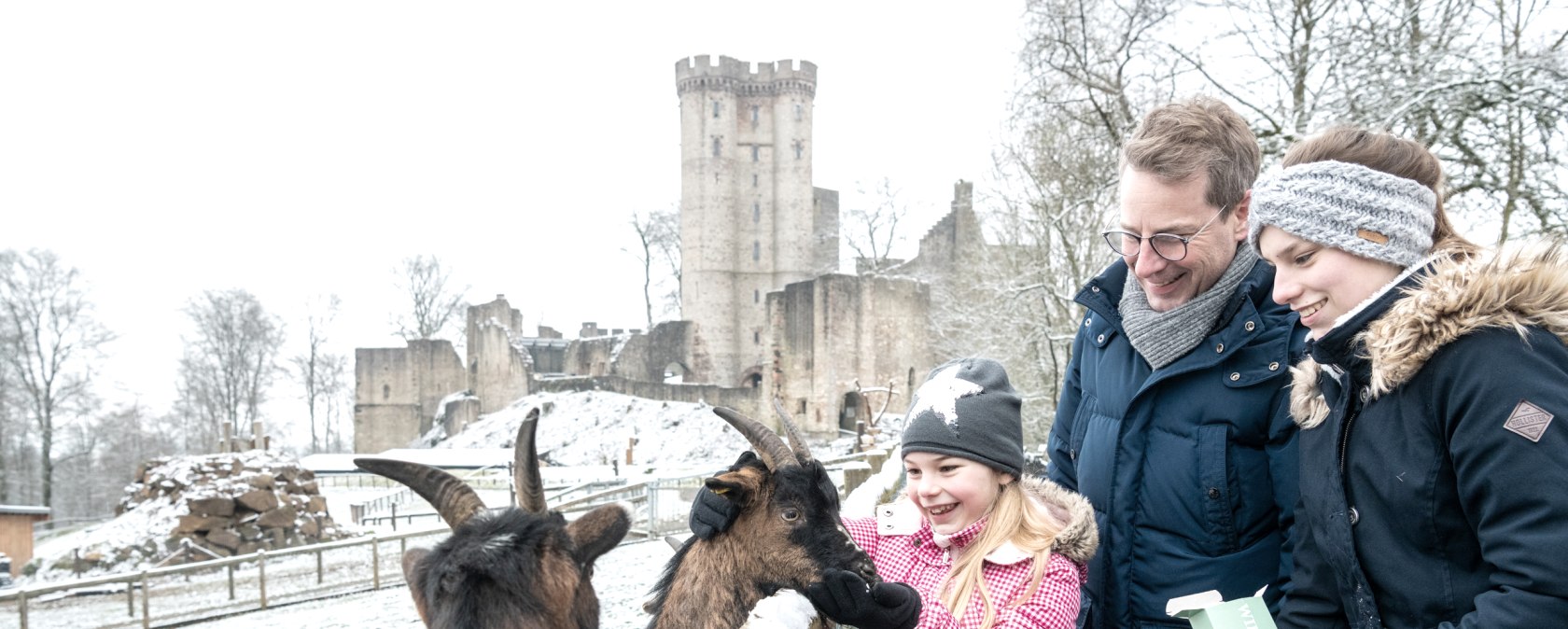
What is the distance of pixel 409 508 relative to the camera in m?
23.2

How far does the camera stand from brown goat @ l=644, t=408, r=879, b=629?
2941 millimetres

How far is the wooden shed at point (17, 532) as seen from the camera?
19.6 m

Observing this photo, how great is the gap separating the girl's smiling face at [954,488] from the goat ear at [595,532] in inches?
36.0

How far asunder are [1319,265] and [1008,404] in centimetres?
102

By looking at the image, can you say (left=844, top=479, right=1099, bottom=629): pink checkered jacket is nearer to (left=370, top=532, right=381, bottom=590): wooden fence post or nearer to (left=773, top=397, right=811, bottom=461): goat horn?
(left=773, top=397, right=811, bottom=461): goat horn

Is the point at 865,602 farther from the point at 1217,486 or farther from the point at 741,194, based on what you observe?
the point at 741,194

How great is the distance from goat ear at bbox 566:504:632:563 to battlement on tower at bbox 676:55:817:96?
53.2 metres

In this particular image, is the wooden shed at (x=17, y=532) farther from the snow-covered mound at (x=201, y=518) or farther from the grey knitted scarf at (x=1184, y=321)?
the grey knitted scarf at (x=1184, y=321)

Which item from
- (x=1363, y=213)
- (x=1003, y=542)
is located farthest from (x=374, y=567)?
(x=1363, y=213)

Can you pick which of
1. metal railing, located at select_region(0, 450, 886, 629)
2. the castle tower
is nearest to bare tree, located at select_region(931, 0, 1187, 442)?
metal railing, located at select_region(0, 450, 886, 629)

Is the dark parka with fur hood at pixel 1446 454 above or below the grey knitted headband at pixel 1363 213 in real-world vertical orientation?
below

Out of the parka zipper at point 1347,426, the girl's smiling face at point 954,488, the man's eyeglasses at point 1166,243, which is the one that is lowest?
the girl's smiling face at point 954,488

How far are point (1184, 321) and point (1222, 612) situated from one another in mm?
897

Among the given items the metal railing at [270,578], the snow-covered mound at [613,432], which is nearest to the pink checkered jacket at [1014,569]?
the metal railing at [270,578]
